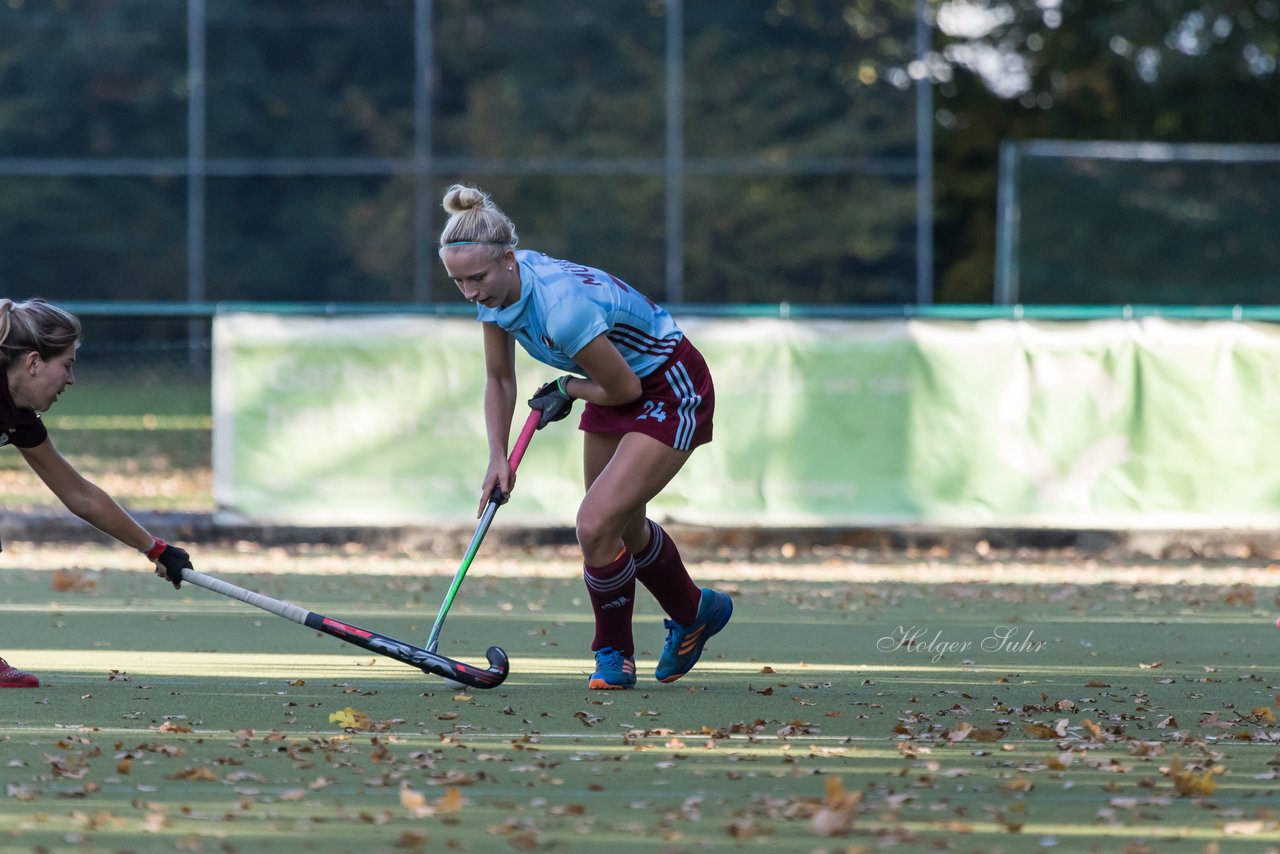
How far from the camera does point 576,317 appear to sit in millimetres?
5902

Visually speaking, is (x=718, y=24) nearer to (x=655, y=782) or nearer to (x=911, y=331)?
(x=911, y=331)

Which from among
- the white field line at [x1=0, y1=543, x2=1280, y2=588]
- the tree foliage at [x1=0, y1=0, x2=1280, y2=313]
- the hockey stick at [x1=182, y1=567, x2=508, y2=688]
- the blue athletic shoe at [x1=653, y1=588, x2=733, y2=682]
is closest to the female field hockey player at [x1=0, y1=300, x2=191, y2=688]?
the hockey stick at [x1=182, y1=567, x2=508, y2=688]

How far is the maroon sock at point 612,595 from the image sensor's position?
249 inches

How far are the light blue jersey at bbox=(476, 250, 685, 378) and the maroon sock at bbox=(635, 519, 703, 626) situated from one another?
621mm

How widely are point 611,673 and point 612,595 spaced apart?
0.88 feet

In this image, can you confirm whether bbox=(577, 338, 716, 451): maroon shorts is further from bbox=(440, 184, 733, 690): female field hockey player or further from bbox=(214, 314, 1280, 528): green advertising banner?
bbox=(214, 314, 1280, 528): green advertising banner

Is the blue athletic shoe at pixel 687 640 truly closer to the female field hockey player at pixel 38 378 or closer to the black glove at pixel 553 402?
the black glove at pixel 553 402

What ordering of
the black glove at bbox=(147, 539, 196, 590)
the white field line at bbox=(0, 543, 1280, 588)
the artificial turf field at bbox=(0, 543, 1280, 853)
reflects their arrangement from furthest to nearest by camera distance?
the white field line at bbox=(0, 543, 1280, 588), the black glove at bbox=(147, 539, 196, 590), the artificial turf field at bbox=(0, 543, 1280, 853)

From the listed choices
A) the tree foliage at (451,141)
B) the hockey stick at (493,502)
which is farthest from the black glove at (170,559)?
the tree foliage at (451,141)

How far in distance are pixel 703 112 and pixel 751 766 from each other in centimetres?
1567

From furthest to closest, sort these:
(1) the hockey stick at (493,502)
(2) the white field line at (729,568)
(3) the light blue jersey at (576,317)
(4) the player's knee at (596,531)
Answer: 1. (2) the white field line at (729,568)
2. (1) the hockey stick at (493,502)
3. (4) the player's knee at (596,531)
4. (3) the light blue jersey at (576,317)

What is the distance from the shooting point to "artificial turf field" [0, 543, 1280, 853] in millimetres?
4324

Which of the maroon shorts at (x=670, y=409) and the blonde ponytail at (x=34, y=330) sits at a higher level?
the blonde ponytail at (x=34, y=330)

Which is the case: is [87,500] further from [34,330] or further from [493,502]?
[493,502]
